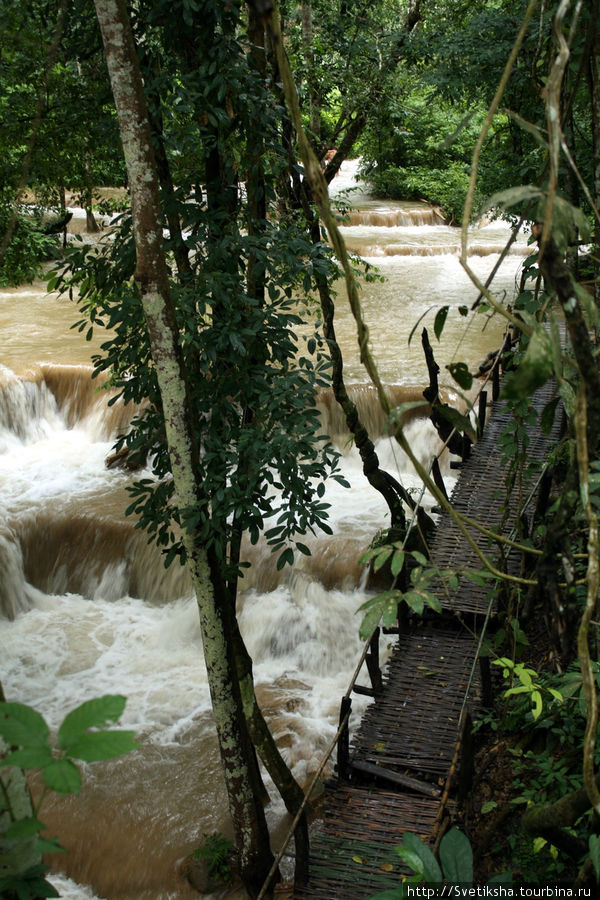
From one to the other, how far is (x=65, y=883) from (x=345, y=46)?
37.5ft

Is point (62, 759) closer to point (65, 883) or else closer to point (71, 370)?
point (65, 883)

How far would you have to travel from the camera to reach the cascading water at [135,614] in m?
6.55

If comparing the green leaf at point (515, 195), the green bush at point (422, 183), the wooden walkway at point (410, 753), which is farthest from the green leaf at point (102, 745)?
the green bush at point (422, 183)

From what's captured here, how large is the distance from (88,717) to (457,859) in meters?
1.76

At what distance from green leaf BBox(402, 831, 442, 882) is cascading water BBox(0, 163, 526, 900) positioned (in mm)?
3901

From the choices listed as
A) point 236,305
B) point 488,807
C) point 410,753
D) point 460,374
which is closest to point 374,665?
point 410,753

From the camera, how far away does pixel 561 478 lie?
231 inches

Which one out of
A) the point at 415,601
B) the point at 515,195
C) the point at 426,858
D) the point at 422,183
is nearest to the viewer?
the point at 515,195

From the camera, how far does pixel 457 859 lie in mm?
2627

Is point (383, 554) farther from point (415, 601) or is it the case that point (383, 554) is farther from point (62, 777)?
point (62, 777)

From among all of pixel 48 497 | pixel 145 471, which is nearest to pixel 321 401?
pixel 145 471

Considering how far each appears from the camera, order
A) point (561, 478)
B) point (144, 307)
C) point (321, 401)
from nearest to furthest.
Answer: point (144, 307) → point (561, 478) → point (321, 401)

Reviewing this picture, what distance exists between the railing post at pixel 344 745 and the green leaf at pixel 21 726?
3.91m

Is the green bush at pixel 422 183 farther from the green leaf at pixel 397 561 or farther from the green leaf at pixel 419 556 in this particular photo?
the green leaf at pixel 397 561
